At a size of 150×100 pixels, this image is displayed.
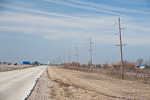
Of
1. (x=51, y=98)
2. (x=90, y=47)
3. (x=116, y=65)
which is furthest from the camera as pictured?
(x=116, y=65)

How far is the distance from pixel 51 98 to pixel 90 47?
4805 centimetres

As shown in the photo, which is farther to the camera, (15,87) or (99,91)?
(15,87)

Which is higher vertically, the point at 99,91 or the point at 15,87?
the point at 15,87

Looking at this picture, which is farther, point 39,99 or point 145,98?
point 145,98

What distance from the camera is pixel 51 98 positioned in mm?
11508

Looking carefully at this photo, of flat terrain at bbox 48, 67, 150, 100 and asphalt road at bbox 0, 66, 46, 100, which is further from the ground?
asphalt road at bbox 0, 66, 46, 100

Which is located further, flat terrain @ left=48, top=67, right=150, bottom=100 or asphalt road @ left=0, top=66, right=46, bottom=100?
flat terrain @ left=48, top=67, right=150, bottom=100

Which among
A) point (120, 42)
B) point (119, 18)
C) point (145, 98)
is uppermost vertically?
point (119, 18)

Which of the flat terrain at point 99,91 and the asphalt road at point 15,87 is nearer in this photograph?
the asphalt road at point 15,87

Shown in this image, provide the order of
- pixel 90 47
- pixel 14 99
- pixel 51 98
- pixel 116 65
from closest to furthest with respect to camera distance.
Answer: pixel 14 99 → pixel 51 98 → pixel 90 47 → pixel 116 65

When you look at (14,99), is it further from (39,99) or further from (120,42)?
(120,42)

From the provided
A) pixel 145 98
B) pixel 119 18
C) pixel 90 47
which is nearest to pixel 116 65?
pixel 90 47

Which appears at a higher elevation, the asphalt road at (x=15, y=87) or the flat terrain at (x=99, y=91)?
the asphalt road at (x=15, y=87)

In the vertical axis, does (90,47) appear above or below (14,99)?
above
